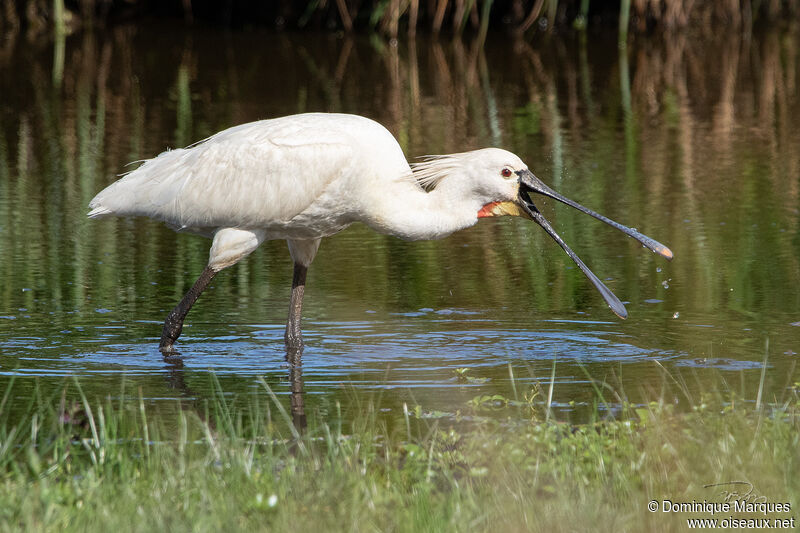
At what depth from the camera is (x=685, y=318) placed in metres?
7.00

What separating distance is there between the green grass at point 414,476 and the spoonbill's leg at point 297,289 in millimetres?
1597

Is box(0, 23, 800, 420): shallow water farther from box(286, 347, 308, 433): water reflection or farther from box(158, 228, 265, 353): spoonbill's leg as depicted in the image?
box(158, 228, 265, 353): spoonbill's leg

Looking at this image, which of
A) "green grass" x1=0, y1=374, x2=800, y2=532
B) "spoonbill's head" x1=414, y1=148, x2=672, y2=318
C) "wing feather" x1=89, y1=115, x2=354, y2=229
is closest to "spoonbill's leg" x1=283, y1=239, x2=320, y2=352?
"wing feather" x1=89, y1=115, x2=354, y2=229

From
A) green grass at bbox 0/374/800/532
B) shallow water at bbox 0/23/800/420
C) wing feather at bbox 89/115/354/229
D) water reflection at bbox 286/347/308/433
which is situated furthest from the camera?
wing feather at bbox 89/115/354/229

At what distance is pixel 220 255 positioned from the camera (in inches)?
264

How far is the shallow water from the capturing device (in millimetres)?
6207

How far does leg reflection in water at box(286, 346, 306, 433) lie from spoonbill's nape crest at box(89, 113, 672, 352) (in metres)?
0.09

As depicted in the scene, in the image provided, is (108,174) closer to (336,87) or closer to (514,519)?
(336,87)

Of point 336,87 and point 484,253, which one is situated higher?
point 336,87

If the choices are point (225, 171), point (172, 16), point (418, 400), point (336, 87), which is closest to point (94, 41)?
point (172, 16)

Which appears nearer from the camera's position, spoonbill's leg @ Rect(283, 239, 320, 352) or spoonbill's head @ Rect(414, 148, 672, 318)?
spoonbill's head @ Rect(414, 148, 672, 318)

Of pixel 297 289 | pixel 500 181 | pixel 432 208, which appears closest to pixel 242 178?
pixel 297 289

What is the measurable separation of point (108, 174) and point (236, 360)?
4.64 m

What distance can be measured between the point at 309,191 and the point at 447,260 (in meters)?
2.24
